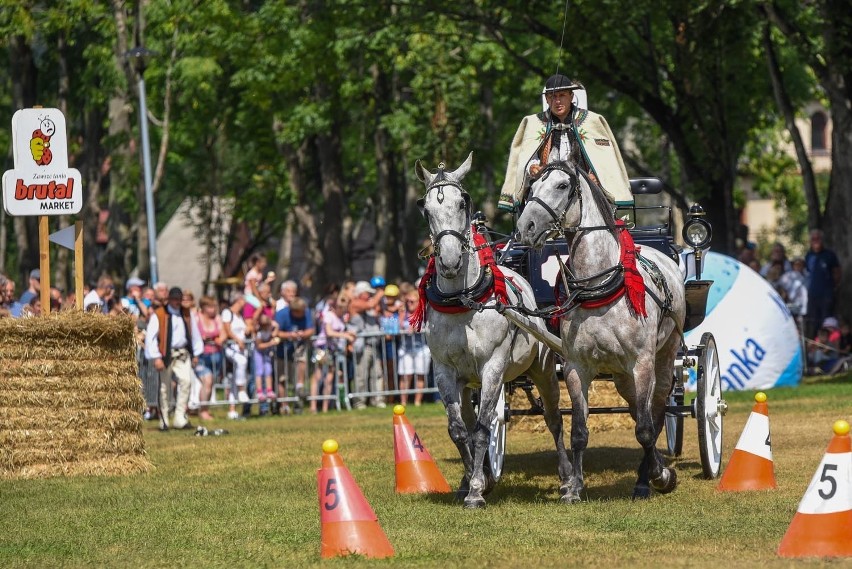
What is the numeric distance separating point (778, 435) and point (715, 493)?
180 inches

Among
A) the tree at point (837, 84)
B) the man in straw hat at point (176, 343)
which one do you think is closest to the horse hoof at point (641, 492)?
the man in straw hat at point (176, 343)

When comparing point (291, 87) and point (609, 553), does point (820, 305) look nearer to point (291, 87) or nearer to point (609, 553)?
point (291, 87)

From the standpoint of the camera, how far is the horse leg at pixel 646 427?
1087 centimetres

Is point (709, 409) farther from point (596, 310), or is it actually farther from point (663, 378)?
point (596, 310)

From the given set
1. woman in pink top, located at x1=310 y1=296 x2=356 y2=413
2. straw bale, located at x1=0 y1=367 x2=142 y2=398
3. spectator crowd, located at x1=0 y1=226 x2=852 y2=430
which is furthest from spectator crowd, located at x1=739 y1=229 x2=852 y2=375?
straw bale, located at x1=0 y1=367 x2=142 y2=398

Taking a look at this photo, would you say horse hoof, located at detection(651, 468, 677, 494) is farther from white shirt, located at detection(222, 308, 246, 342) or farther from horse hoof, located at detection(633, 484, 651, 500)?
white shirt, located at detection(222, 308, 246, 342)

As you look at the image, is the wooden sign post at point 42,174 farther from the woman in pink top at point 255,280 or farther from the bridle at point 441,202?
the woman in pink top at point 255,280

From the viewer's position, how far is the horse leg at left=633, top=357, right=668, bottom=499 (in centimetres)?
1087

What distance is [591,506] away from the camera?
1068 centimetres

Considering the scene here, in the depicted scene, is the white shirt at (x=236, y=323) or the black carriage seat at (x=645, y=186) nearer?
the black carriage seat at (x=645, y=186)

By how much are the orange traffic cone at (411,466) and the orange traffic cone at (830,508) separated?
4.40 metres

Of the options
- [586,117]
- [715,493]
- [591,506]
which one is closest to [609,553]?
[591,506]

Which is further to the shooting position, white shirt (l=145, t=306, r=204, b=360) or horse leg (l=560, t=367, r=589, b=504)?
white shirt (l=145, t=306, r=204, b=360)

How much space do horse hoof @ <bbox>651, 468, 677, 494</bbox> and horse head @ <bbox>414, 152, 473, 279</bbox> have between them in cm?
228
